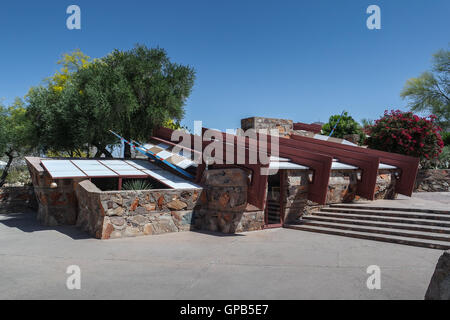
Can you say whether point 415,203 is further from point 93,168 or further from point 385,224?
point 93,168

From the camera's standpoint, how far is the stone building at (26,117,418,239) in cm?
921

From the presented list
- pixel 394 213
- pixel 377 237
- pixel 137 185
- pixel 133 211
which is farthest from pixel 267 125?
pixel 133 211

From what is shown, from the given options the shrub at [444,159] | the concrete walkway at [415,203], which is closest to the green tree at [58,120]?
the concrete walkway at [415,203]

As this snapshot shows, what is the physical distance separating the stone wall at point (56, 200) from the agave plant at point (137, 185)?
1579 millimetres

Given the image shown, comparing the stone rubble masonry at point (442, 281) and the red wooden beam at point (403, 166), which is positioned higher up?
the red wooden beam at point (403, 166)

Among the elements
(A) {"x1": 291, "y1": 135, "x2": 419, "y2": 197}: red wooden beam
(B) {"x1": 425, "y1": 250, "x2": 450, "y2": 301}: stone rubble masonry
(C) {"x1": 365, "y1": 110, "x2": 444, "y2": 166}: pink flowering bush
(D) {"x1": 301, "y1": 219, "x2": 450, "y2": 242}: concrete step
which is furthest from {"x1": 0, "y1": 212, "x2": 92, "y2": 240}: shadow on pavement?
(C) {"x1": 365, "y1": 110, "x2": 444, "y2": 166}: pink flowering bush

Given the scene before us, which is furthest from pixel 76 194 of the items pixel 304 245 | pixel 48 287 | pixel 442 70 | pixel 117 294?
pixel 442 70

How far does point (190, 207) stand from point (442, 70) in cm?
3294

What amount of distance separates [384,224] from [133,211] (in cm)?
717

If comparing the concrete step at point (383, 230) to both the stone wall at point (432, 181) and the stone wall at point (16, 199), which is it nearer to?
the stone wall at point (432, 181)

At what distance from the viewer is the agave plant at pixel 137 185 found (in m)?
10.5

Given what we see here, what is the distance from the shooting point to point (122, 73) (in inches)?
615

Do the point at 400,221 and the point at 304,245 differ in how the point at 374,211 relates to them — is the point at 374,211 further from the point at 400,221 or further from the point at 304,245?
the point at 304,245

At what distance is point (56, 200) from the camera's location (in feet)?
35.4
